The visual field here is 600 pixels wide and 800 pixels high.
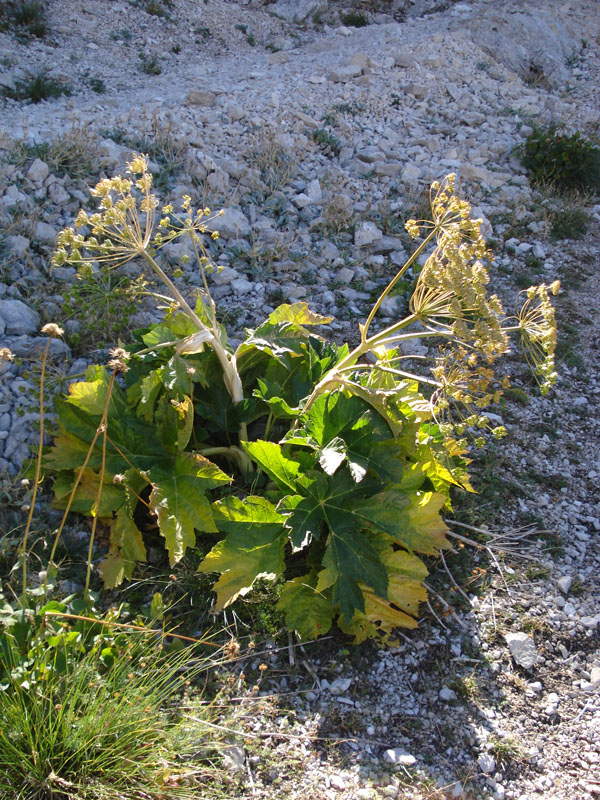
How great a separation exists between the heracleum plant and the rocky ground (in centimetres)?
38

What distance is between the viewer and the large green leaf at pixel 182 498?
2.88 metres

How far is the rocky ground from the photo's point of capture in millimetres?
2672

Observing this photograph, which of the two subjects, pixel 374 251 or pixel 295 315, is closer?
pixel 295 315

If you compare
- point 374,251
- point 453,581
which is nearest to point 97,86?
point 374,251

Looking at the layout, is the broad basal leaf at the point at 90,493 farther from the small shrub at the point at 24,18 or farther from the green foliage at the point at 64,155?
the small shrub at the point at 24,18

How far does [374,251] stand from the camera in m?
Answer: 5.88

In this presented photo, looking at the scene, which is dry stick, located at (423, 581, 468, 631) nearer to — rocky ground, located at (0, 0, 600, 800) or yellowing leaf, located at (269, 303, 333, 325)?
rocky ground, located at (0, 0, 600, 800)

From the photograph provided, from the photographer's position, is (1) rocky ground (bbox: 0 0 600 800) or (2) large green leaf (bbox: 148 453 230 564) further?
(2) large green leaf (bbox: 148 453 230 564)

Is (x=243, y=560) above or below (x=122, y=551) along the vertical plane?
above

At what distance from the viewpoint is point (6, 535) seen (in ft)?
9.72

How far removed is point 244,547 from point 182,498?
39cm

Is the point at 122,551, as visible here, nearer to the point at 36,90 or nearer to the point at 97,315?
the point at 97,315

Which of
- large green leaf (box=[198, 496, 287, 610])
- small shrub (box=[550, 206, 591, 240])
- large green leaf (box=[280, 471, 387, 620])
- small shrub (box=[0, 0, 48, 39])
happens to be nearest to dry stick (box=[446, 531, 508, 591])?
large green leaf (box=[280, 471, 387, 620])

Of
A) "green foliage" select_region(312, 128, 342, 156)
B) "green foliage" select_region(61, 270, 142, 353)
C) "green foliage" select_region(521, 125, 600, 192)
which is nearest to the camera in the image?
"green foliage" select_region(61, 270, 142, 353)
